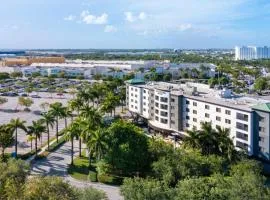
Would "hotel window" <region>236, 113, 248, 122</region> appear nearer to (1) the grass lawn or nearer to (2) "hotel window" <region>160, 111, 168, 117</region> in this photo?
(2) "hotel window" <region>160, 111, 168, 117</region>

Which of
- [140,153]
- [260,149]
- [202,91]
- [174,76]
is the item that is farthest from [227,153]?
[174,76]

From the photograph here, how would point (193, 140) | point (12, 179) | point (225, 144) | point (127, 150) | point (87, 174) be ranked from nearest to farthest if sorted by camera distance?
1. point (12, 179)
2. point (127, 150)
3. point (225, 144)
4. point (87, 174)
5. point (193, 140)

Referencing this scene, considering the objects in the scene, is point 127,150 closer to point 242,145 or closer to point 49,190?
point 242,145

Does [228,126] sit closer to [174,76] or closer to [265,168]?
[265,168]

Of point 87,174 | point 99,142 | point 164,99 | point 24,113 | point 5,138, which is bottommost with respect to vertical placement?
point 87,174

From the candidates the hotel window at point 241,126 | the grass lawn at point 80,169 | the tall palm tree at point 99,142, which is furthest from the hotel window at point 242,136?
the grass lawn at point 80,169

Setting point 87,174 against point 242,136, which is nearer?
point 87,174

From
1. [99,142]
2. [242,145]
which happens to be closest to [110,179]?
[99,142]

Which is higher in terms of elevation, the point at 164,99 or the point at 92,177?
Answer: the point at 164,99
